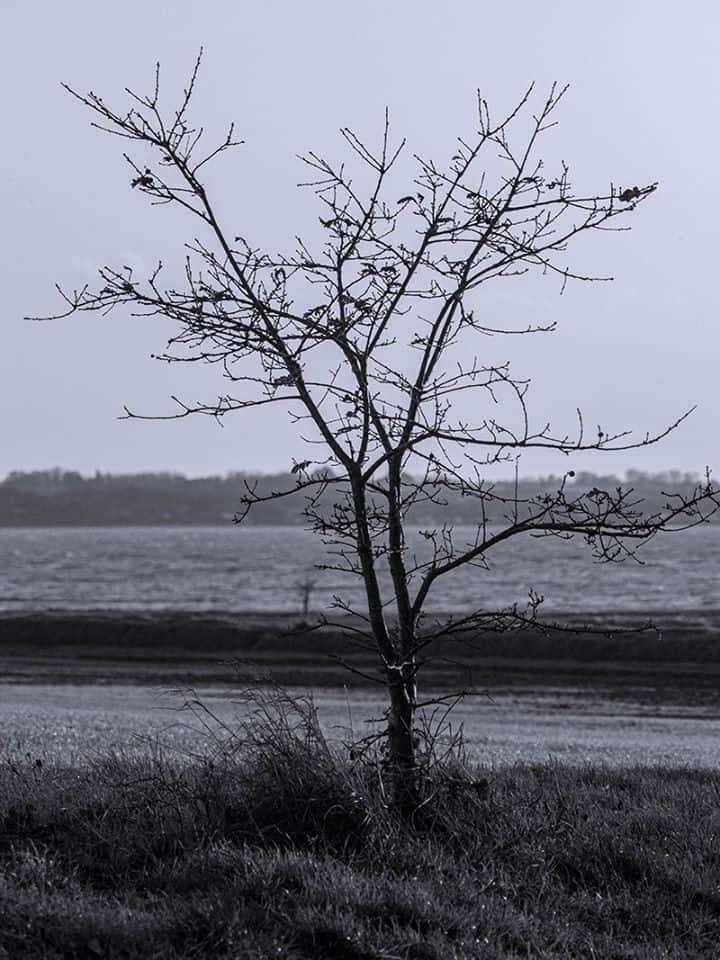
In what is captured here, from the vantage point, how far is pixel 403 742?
6.61 m

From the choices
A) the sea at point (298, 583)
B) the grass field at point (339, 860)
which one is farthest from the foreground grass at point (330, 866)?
the sea at point (298, 583)

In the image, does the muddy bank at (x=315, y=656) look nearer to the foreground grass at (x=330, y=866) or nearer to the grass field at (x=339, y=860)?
the grass field at (x=339, y=860)

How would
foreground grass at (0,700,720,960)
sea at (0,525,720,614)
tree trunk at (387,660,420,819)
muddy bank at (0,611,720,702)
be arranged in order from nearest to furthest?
1. foreground grass at (0,700,720,960)
2. tree trunk at (387,660,420,819)
3. muddy bank at (0,611,720,702)
4. sea at (0,525,720,614)

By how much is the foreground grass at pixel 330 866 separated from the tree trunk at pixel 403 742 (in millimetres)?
109

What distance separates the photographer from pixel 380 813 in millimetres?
6215

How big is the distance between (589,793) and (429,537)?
7.14 ft

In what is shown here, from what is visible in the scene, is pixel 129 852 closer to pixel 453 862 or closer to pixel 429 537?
pixel 453 862

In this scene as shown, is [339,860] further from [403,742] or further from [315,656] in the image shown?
[315,656]

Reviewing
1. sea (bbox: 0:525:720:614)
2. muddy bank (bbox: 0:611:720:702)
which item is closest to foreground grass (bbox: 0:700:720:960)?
muddy bank (bbox: 0:611:720:702)

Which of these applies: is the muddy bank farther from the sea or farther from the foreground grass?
the foreground grass

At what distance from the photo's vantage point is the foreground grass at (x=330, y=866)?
194 inches

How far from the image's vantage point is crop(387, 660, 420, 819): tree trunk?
6.52 m

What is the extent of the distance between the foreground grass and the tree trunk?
109mm

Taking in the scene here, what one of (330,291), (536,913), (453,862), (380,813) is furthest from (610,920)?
(330,291)
